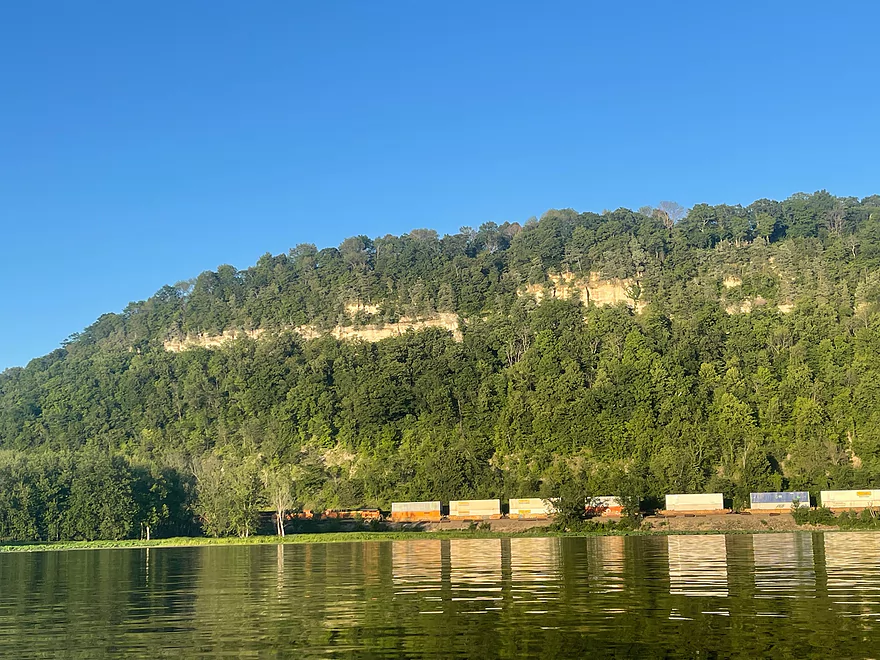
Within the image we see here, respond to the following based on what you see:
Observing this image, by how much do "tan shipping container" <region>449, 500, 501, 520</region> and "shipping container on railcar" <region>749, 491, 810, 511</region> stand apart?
34.2 meters

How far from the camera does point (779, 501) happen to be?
105562 millimetres

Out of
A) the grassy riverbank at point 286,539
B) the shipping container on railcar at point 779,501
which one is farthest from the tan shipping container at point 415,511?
the shipping container on railcar at point 779,501

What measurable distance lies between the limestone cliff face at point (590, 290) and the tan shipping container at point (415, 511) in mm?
71048

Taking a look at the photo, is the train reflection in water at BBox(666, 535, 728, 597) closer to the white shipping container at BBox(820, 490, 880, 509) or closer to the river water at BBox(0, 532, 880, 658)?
the river water at BBox(0, 532, 880, 658)

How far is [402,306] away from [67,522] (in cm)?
9354

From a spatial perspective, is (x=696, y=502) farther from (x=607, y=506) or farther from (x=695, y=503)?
(x=607, y=506)

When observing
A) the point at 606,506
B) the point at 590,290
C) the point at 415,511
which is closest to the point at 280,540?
the point at 415,511

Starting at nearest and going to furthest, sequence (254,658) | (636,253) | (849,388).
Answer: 1. (254,658)
2. (849,388)
3. (636,253)

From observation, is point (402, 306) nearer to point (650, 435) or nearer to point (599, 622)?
point (650, 435)

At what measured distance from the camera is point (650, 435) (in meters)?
128

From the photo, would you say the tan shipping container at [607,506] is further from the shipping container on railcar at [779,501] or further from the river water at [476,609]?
the river water at [476,609]

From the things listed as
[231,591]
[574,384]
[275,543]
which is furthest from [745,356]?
[231,591]

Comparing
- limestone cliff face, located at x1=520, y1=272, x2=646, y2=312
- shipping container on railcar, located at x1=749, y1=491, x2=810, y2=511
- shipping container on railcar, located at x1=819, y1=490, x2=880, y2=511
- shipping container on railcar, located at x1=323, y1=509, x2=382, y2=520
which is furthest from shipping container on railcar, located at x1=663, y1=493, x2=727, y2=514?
limestone cliff face, located at x1=520, y1=272, x2=646, y2=312

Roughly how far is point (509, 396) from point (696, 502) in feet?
149
